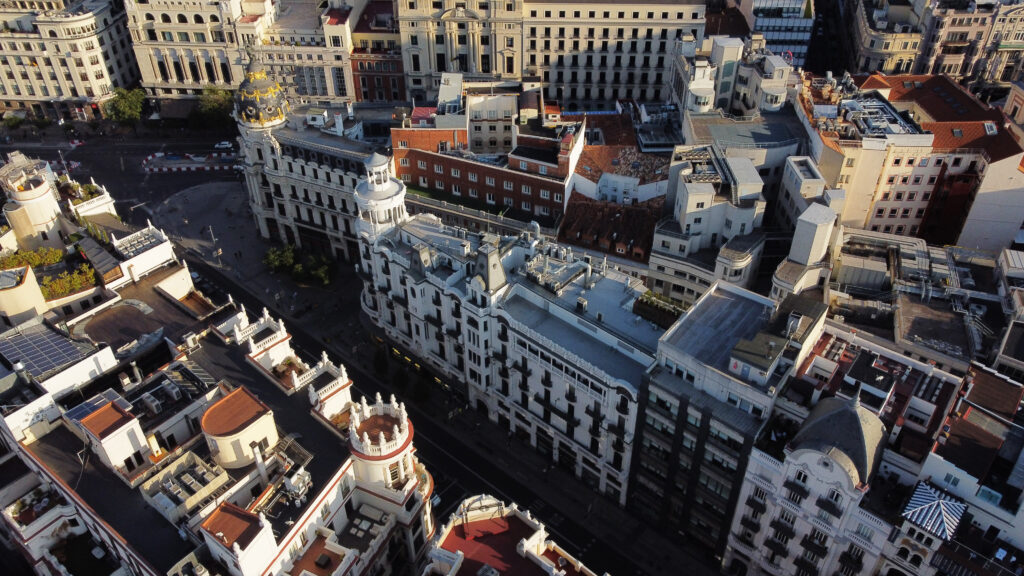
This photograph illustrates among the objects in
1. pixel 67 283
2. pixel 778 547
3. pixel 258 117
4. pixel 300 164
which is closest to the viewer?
pixel 778 547

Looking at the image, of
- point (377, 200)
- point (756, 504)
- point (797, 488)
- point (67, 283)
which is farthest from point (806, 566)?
point (67, 283)

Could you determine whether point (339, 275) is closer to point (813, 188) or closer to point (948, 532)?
point (813, 188)

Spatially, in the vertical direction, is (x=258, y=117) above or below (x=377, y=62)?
below

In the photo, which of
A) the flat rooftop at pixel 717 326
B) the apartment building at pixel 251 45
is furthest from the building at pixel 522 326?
the apartment building at pixel 251 45

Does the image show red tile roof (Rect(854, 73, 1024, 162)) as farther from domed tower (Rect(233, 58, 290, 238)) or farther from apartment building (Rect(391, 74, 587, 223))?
domed tower (Rect(233, 58, 290, 238))

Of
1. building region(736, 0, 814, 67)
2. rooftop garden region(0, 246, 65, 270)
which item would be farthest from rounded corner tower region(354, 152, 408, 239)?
building region(736, 0, 814, 67)

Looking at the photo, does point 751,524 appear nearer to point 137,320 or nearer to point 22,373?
point 137,320

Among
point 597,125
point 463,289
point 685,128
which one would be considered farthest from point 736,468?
point 597,125
